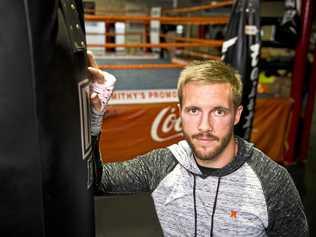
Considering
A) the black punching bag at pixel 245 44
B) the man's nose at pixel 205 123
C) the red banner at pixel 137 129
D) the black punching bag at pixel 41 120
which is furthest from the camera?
the red banner at pixel 137 129

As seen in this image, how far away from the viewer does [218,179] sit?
1.00 meters

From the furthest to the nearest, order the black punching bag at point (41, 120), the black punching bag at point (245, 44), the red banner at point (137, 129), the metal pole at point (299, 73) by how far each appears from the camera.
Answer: the metal pole at point (299, 73), the red banner at point (137, 129), the black punching bag at point (245, 44), the black punching bag at point (41, 120)

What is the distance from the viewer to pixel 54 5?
456 millimetres

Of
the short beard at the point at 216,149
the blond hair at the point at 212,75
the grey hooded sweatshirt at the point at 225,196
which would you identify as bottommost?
the grey hooded sweatshirt at the point at 225,196

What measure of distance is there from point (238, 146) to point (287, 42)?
7.93 ft

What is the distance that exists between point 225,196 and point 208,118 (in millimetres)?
225

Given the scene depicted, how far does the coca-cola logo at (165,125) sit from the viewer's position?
273cm

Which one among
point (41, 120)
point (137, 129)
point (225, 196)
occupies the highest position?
point (41, 120)

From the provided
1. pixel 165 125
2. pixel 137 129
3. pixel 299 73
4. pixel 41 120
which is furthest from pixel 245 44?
pixel 41 120

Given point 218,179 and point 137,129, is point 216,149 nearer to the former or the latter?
point 218,179

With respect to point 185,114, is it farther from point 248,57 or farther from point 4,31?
point 248,57

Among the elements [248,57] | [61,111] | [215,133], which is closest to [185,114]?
[215,133]

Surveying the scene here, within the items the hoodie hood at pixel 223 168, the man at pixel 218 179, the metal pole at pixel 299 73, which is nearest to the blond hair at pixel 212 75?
the man at pixel 218 179

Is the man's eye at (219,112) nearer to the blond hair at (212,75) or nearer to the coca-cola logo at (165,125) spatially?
the blond hair at (212,75)
